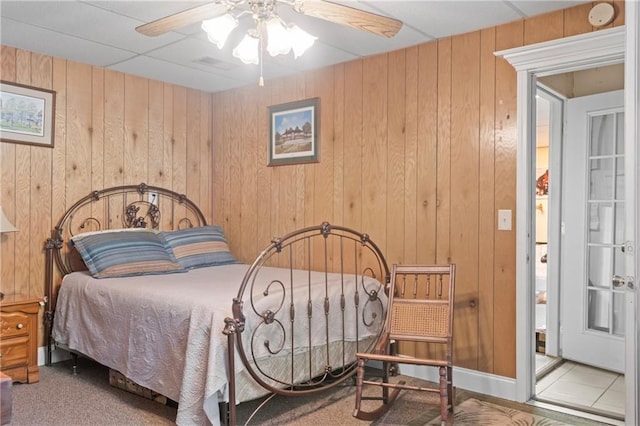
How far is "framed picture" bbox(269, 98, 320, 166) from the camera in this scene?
Answer: 401 centimetres

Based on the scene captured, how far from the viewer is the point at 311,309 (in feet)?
9.15

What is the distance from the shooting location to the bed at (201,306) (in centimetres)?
240

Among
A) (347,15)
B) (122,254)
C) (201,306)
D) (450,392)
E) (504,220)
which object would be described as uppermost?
(347,15)

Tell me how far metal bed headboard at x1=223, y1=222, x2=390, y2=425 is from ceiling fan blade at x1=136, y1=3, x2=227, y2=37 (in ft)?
3.69

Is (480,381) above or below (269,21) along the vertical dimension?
below

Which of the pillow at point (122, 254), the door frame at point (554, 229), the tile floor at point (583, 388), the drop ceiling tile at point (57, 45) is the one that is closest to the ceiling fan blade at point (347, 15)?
the drop ceiling tile at point (57, 45)

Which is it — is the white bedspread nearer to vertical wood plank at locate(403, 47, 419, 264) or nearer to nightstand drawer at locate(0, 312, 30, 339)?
nightstand drawer at locate(0, 312, 30, 339)

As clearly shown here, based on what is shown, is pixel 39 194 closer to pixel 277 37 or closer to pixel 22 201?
pixel 22 201

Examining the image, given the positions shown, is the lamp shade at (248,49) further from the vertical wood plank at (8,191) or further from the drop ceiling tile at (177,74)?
the vertical wood plank at (8,191)

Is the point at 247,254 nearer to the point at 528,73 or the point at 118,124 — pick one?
the point at 118,124

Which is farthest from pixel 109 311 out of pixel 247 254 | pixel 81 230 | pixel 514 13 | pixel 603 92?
pixel 603 92

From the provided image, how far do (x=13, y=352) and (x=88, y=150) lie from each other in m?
1.60

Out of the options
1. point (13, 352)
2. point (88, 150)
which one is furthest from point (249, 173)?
point (13, 352)

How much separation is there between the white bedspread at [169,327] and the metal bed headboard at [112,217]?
28 centimetres
